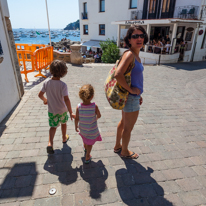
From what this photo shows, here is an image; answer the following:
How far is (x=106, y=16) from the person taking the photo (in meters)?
22.8

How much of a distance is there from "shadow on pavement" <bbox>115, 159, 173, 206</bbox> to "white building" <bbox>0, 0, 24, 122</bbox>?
3073 mm

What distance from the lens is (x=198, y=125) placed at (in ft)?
12.8

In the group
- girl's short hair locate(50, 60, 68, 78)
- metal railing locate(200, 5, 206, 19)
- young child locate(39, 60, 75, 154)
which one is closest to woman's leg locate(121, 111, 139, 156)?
young child locate(39, 60, 75, 154)

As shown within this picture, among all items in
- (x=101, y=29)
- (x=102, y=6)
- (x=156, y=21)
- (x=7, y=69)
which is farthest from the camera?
(x=101, y=29)

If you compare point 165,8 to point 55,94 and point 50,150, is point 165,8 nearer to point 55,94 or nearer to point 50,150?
point 55,94

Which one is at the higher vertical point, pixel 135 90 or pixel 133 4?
pixel 133 4

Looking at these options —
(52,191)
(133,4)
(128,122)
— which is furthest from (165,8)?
(52,191)

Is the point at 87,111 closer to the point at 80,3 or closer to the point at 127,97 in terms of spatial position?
the point at 127,97

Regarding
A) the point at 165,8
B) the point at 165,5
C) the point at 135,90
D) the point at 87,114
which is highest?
the point at 165,5

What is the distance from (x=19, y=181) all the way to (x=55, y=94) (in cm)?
130

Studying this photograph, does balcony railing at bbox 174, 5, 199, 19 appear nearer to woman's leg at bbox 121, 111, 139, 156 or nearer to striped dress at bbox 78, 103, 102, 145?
woman's leg at bbox 121, 111, 139, 156

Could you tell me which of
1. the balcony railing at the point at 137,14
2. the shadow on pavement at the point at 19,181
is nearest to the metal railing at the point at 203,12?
the balcony railing at the point at 137,14

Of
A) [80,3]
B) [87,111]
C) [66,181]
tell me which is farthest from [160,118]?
[80,3]

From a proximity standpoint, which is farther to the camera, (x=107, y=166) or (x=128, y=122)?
(x=107, y=166)
